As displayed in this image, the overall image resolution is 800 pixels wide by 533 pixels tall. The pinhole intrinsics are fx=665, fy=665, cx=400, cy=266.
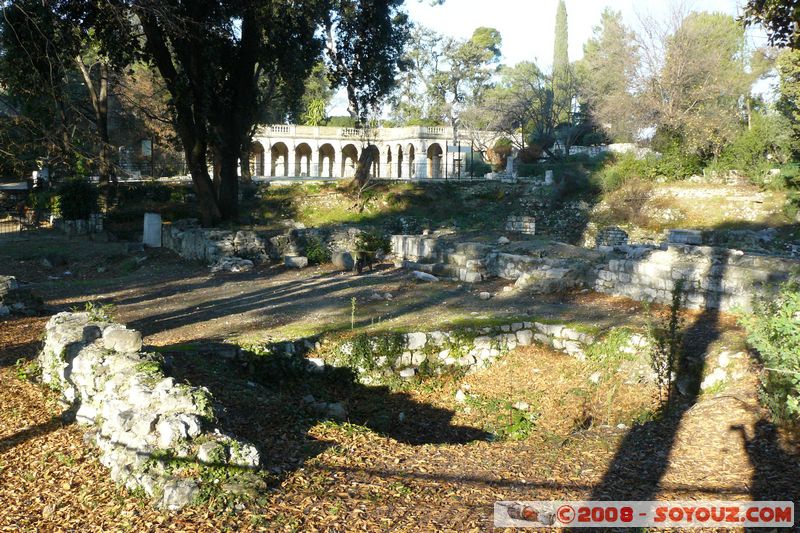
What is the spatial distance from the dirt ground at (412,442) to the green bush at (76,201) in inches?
661

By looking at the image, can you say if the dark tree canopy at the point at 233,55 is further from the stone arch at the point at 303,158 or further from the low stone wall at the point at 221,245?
the stone arch at the point at 303,158

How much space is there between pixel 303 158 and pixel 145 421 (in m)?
50.4

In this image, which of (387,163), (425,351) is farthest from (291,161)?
(425,351)

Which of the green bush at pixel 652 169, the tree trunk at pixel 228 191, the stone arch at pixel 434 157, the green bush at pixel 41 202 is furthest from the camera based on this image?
the stone arch at pixel 434 157

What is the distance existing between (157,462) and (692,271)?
9.06 metres

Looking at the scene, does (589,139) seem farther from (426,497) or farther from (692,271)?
(426,497)

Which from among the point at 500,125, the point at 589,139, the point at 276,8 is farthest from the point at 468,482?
the point at 589,139

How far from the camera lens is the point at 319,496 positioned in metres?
4.58

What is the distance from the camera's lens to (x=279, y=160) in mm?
52719

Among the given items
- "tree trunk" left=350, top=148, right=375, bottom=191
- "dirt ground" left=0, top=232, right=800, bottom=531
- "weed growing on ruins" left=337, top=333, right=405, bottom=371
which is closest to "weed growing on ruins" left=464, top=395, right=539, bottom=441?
"dirt ground" left=0, top=232, right=800, bottom=531

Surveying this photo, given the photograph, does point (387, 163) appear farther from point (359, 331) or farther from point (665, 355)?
point (665, 355)

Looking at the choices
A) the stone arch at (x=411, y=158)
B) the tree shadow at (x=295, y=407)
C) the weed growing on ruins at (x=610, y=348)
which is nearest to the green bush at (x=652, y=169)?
the stone arch at (x=411, y=158)

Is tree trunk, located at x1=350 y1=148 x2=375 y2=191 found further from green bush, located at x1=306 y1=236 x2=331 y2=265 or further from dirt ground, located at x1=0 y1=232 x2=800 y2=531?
dirt ground, located at x1=0 y1=232 x2=800 y2=531

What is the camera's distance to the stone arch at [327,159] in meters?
54.4
